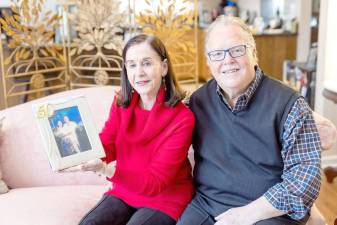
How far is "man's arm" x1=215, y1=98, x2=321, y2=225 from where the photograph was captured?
51.6 inches

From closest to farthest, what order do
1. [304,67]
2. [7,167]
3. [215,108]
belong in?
1. [215,108]
2. [7,167]
3. [304,67]

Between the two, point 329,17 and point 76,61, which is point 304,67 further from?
point 76,61

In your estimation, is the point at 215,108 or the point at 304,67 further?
the point at 304,67

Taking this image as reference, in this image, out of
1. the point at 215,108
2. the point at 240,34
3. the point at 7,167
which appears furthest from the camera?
the point at 7,167

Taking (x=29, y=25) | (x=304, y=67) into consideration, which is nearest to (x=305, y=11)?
(x=304, y=67)

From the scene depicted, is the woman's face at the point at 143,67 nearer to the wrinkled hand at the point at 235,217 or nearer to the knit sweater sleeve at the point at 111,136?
the knit sweater sleeve at the point at 111,136

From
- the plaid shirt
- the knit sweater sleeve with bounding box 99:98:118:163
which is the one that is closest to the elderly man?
the plaid shirt

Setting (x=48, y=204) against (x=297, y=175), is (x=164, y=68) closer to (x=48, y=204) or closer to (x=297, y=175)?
(x=297, y=175)

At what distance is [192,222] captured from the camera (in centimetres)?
146

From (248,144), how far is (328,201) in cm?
158

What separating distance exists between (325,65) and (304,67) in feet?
1.63

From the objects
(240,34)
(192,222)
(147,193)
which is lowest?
(192,222)

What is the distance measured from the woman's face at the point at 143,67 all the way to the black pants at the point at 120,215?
417 millimetres

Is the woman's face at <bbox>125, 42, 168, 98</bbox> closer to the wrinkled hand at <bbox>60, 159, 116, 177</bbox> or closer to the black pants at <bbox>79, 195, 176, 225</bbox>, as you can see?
the wrinkled hand at <bbox>60, 159, 116, 177</bbox>
